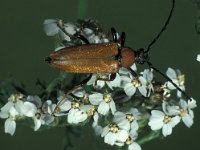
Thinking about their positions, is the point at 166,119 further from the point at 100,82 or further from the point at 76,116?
the point at 76,116

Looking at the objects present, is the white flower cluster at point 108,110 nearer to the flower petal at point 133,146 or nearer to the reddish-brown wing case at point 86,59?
the flower petal at point 133,146

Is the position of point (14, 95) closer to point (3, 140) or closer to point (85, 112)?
point (85, 112)

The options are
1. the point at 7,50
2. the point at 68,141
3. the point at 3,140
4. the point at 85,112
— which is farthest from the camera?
the point at 7,50

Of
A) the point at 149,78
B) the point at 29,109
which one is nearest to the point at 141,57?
the point at 149,78

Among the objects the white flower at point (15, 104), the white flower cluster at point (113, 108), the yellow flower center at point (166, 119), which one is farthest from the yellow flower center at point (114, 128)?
the white flower at point (15, 104)

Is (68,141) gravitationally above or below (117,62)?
below

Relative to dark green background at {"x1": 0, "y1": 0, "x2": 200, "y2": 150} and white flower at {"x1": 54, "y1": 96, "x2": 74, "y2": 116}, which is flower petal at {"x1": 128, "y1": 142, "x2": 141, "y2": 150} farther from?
dark green background at {"x1": 0, "y1": 0, "x2": 200, "y2": 150}

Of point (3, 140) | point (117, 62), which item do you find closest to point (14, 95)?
point (117, 62)
